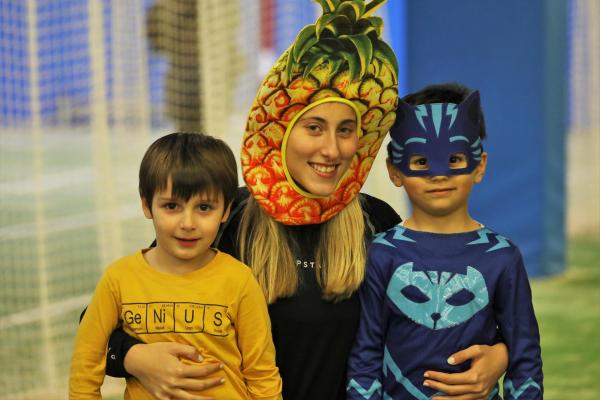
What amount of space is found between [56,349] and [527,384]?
3.43 metres

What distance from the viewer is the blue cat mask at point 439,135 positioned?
2168 millimetres

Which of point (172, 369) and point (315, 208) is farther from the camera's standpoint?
point (315, 208)

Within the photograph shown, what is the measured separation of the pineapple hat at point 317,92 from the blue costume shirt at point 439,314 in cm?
28

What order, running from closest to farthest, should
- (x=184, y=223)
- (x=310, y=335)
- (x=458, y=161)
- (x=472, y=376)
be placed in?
(x=184, y=223) → (x=472, y=376) → (x=458, y=161) → (x=310, y=335)

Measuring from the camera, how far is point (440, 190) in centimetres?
217

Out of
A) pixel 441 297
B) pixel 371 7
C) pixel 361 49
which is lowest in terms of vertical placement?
pixel 441 297

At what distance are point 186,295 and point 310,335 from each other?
0.41 metres

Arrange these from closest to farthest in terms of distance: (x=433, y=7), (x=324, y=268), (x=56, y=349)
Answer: (x=324, y=268) → (x=56, y=349) → (x=433, y=7)

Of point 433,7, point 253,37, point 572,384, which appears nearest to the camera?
point 572,384

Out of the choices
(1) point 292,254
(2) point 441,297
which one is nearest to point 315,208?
(1) point 292,254

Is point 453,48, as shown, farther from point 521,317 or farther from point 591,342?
point 521,317

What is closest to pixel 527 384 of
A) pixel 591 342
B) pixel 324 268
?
pixel 324 268

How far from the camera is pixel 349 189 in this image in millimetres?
2312

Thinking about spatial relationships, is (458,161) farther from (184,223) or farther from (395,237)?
(184,223)
